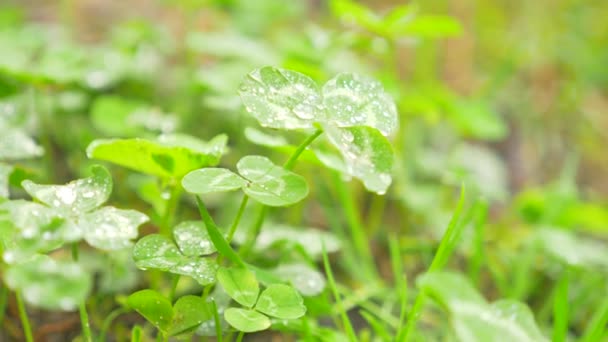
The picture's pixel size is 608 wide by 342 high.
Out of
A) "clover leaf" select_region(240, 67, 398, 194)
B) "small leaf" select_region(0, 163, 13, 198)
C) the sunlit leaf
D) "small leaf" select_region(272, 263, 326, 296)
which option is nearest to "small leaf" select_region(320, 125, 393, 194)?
"clover leaf" select_region(240, 67, 398, 194)

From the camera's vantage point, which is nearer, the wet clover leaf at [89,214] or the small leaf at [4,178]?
the wet clover leaf at [89,214]

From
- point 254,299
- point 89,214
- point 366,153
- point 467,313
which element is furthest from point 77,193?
point 467,313

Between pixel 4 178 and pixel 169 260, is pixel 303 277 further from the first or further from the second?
pixel 4 178

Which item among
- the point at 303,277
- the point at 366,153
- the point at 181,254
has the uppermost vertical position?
the point at 366,153

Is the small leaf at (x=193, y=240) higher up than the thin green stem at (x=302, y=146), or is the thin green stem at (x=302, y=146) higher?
the thin green stem at (x=302, y=146)

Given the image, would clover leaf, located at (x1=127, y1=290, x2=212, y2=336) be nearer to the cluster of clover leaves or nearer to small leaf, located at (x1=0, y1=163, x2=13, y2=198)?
the cluster of clover leaves

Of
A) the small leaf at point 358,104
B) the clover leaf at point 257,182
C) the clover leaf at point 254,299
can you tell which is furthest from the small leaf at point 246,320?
the small leaf at point 358,104

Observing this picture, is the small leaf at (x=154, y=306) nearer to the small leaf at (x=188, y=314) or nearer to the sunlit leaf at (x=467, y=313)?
the small leaf at (x=188, y=314)
